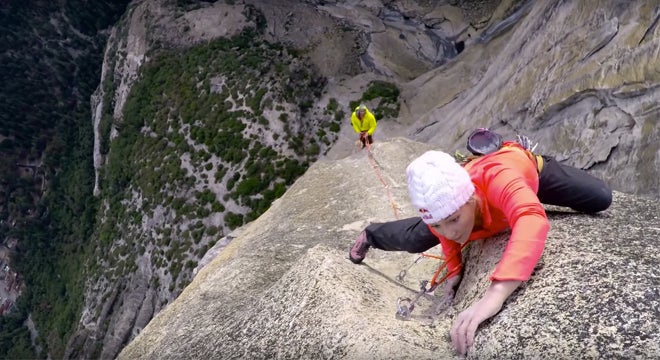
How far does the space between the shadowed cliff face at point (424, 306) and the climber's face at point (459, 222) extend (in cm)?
75

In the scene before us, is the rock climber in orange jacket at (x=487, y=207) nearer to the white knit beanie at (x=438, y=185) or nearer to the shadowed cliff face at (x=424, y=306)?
the white knit beanie at (x=438, y=185)

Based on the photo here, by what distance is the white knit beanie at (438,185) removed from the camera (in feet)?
11.8

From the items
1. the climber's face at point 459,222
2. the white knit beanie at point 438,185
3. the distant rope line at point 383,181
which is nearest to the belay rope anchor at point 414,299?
the climber's face at point 459,222

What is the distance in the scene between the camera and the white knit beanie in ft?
11.8

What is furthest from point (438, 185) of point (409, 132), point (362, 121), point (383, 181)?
point (409, 132)

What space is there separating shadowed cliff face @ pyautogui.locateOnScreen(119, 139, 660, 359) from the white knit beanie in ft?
3.52

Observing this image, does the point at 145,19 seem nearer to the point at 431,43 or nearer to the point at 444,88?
the point at 431,43

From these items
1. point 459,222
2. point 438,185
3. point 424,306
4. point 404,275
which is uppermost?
point 438,185

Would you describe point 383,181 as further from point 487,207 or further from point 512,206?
point 512,206

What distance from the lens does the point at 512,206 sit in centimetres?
366

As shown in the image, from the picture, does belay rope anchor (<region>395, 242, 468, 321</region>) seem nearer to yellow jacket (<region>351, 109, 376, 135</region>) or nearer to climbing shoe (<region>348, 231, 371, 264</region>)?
climbing shoe (<region>348, 231, 371, 264</region>)

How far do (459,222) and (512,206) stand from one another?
0.44 meters

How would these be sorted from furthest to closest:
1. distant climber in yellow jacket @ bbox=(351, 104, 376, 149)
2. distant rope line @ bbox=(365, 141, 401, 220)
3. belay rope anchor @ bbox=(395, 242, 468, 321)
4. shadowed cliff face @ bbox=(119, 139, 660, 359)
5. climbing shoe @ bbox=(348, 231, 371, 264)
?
1. distant climber in yellow jacket @ bbox=(351, 104, 376, 149)
2. distant rope line @ bbox=(365, 141, 401, 220)
3. climbing shoe @ bbox=(348, 231, 371, 264)
4. belay rope anchor @ bbox=(395, 242, 468, 321)
5. shadowed cliff face @ bbox=(119, 139, 660, 359)

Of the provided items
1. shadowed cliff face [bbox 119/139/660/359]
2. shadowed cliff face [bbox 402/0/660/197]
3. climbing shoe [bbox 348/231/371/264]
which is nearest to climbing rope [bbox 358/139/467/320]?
shadowed cliff face [bbox 119/139/660/359]
